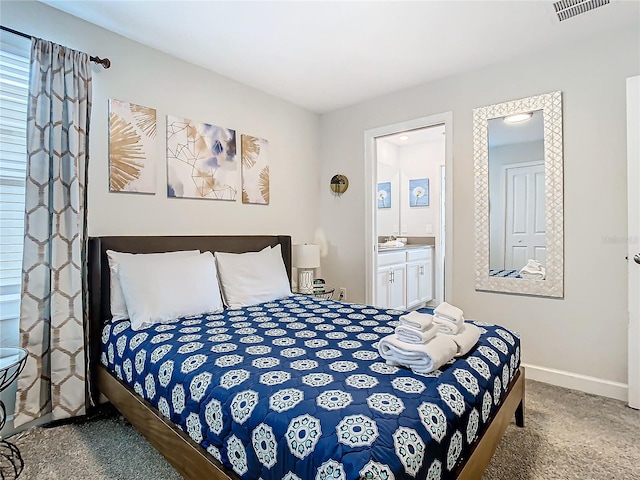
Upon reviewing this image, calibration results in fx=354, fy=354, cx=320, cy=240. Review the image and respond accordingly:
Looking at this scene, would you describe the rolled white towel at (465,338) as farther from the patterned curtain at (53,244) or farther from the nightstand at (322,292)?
the patterned curtain at (53,244)

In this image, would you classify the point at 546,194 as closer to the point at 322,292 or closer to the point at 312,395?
the point at 322,292

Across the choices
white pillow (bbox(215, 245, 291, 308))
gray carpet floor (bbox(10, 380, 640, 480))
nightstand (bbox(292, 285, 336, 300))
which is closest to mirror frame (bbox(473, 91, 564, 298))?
gray carpet floor (bbox(10, 380, 640, 480))

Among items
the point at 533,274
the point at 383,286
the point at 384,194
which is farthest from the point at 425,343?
the point at 384,194

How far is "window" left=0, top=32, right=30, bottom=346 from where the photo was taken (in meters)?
2.07

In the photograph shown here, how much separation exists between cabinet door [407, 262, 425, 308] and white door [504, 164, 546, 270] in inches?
78.4

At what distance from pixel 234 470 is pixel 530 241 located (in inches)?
107

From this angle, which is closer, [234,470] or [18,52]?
[234,470]

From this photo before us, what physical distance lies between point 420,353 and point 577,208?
2.09 m

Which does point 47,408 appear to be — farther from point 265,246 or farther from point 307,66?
point 307,66

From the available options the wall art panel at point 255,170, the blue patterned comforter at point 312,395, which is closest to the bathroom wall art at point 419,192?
the wall art panel at point 255,170

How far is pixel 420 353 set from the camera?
140cm

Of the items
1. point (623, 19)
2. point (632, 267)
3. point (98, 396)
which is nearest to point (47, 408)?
point (98, 396)

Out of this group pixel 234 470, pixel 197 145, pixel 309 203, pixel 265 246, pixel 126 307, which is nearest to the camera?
pixel 234 470

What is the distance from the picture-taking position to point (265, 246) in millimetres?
3396
